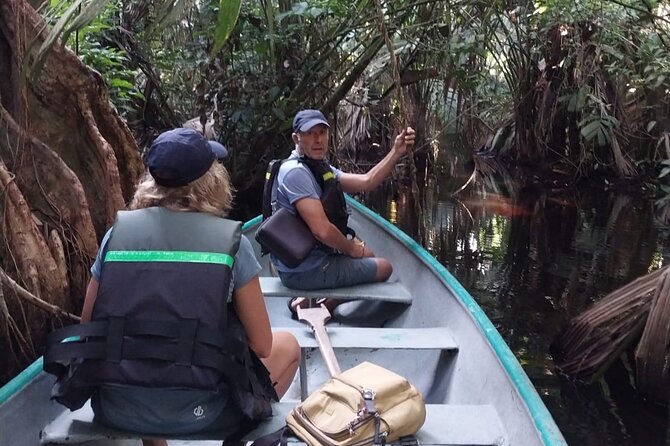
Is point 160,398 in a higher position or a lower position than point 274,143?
lower

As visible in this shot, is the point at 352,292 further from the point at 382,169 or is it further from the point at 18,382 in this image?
the point at 18,382

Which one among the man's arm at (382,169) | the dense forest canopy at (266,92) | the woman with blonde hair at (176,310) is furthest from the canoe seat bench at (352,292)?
the woman with blonde hair at (176,310)

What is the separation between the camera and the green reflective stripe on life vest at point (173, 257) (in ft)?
6.49

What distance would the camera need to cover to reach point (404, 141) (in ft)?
13.5

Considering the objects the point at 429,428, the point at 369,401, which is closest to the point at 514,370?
the point at 429,428

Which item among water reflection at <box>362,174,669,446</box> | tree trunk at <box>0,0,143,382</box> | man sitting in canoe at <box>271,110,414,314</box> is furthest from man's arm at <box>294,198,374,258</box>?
water reflection at <box>362,174,669,446</box>

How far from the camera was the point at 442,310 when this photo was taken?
375cm

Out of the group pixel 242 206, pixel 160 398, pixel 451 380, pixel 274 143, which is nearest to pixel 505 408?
pixel 451 380

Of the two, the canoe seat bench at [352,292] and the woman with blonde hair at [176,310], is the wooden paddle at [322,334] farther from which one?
the woman with blonde hair at [176,310]

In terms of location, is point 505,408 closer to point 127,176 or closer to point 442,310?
point 442,310

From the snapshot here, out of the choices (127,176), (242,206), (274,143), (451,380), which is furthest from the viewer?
(242,206)

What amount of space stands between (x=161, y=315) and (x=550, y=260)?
6.88m

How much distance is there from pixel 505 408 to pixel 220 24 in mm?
1679

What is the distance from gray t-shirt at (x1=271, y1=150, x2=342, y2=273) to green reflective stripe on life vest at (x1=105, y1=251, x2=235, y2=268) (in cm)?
174
